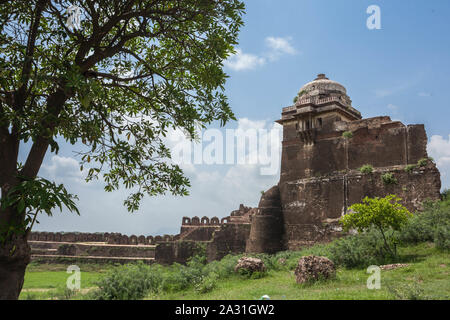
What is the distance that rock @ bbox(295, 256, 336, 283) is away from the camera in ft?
29.5

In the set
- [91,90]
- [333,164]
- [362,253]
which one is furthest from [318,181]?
[91,90]

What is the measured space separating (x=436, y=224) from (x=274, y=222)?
10.3 meters

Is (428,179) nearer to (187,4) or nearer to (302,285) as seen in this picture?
(302,285)

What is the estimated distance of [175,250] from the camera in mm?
23797

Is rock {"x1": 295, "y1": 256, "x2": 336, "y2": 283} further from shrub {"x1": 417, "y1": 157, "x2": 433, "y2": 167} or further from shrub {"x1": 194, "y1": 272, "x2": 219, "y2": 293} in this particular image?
shrub {"x1": 417, "y1": 157, "x2": 433, "y2": 167}

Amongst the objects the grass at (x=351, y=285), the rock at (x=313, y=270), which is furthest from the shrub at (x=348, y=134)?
the rock at (x=313, y=270)

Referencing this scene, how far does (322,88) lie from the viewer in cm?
2438

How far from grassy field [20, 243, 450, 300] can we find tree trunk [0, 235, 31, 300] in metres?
2.87

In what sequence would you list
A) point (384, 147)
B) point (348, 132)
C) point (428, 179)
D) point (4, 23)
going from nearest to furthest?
point (4, 23) < point (428, 179) < point (384, 147) < point (348, 132)

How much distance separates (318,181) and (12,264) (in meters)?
19.1

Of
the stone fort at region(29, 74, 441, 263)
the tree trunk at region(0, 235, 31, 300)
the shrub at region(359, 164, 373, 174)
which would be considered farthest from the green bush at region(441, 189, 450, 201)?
the tree trunk at region(0, 235, 31, 300)

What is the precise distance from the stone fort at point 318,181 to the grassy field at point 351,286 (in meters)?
7.53

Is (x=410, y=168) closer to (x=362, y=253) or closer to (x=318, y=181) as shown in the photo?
(x=318, y=181)
